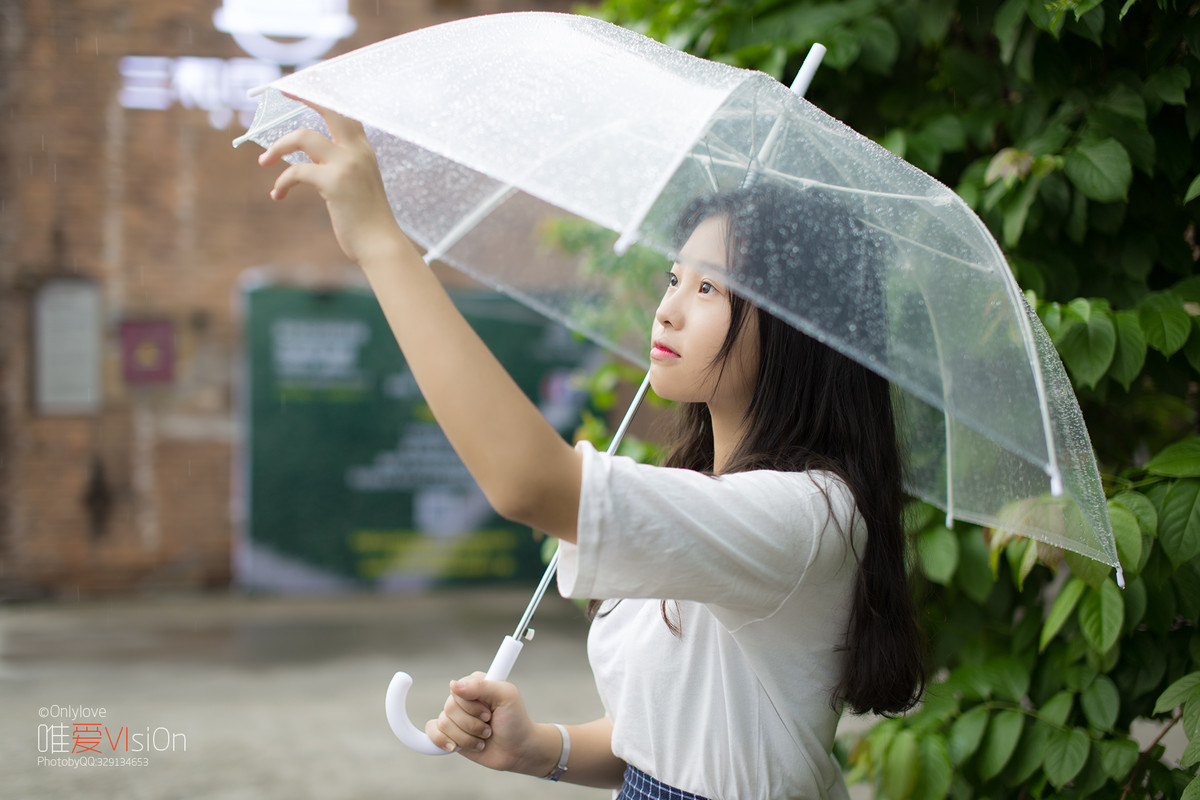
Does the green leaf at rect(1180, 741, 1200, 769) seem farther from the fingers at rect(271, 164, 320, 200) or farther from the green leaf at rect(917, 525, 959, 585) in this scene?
the fingers at rect(271, 164, 320, 200)

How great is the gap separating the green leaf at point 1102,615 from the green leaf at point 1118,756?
0.56 ft

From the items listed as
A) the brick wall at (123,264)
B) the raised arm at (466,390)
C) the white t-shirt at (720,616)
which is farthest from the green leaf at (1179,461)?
the brick wall at (123,264)

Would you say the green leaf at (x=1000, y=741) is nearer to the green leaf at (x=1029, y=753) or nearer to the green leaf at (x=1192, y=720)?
the green leaf at (x=1029, y=753)

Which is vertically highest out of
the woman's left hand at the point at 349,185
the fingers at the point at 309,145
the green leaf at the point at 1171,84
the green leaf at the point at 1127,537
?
the green leaf at the point at 1171,84

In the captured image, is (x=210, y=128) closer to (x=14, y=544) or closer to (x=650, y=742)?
(x=14, y=544)

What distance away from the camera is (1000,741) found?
172 centimetres

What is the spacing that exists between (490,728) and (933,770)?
910 millimetres

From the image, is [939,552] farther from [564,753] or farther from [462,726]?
[462,726]

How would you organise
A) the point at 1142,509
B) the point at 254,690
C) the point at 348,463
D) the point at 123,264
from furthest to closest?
the point at 348,463
the point at 123,264
the point at 254,690
the point at 1142,509

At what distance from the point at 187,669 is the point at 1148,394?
5135 mm

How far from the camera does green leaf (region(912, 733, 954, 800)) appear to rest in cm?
172

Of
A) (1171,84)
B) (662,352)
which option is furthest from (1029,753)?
(1171,84)

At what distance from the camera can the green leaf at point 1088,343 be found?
5.26ft

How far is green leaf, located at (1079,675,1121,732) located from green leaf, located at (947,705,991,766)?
0.58ft
